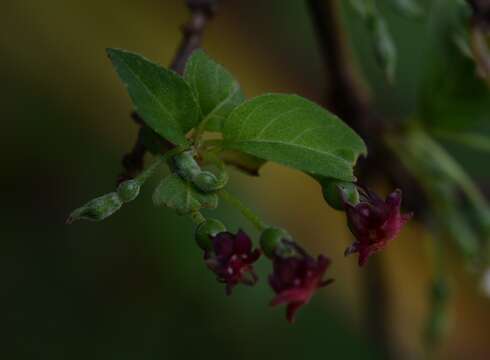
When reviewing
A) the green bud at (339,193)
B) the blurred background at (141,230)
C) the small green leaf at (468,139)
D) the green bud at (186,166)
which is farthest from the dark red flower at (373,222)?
the blurred background at (141,230)

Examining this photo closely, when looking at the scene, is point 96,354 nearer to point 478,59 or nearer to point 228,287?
point 478,59

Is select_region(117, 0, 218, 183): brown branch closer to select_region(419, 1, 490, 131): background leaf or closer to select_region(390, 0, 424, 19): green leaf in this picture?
select_region(390, 0, 424, 19): green leaf

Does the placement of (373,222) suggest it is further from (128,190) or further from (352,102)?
(352,102)

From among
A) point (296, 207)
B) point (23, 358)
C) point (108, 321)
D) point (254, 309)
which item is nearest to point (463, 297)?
point (296, 207)

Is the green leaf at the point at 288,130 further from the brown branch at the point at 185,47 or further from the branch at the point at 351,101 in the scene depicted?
the branch at the point at 351,101

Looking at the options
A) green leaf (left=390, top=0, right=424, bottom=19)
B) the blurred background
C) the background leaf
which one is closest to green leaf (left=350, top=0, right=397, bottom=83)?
green leaf (left=390, top=0, right=424, bottom=19)

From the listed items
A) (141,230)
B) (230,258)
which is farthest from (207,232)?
(141,230)
